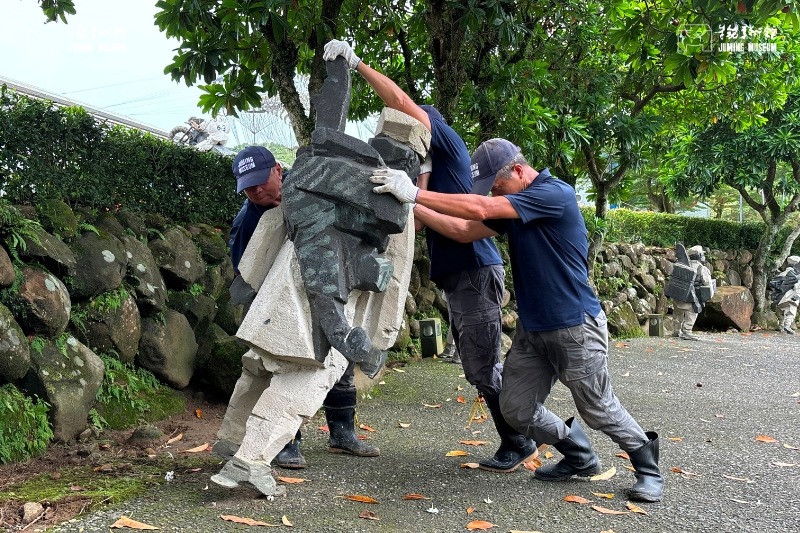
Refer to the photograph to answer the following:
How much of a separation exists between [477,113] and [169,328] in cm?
375

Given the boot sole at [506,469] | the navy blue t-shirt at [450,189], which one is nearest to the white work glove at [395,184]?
the navy blue t-shirt at [450,189]

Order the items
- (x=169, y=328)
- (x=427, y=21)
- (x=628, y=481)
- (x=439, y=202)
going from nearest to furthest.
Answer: (x=439, y=202), (x=628, y=481), (x=169, y=328), (x=427, y=21)

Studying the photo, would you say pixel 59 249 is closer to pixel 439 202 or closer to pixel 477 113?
pixel 439 202

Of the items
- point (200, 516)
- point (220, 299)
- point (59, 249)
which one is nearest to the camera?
point (200, 516)

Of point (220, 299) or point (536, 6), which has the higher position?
point (536, 6)

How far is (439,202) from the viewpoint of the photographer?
11.3 feet

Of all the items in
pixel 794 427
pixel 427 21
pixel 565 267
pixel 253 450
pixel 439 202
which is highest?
pixel 427 21

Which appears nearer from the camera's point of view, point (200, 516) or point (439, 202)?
point (200, 516)

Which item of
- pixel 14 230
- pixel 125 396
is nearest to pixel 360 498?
pixel 125 396

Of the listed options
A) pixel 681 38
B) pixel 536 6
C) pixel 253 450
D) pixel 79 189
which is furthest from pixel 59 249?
pixel 536 6

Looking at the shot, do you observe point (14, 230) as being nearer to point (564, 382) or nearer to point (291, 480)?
A: point (291, 480)

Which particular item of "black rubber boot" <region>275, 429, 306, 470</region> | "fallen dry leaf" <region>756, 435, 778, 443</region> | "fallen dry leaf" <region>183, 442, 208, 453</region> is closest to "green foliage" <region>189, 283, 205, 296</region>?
"fallen dry leaf" <region>183, 442, 208, 453</region>

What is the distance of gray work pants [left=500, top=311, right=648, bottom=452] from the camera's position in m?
3.61

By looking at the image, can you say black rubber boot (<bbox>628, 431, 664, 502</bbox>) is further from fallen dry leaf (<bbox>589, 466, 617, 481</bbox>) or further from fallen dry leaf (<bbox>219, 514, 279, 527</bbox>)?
fallen dry leaf (<bbox>219, 514, 279, 527</bbox>)
